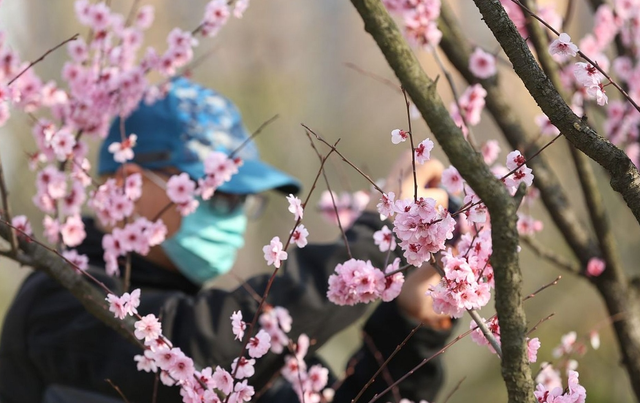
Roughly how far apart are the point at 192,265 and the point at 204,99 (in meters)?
0.52

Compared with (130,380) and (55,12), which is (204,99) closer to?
(130,380)

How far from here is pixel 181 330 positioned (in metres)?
1.79

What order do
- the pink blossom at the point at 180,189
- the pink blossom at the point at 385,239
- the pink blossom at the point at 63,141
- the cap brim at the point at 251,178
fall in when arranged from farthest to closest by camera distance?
1. the cap brim at the point at 251,178
2. the pink blossom at the point at 180,189
3. the pink blossom at the point at 63,141
4. the pink blossom at the point at 385,239

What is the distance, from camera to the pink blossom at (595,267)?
6.77 feet

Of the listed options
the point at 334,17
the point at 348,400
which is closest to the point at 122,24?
the point at 348,400

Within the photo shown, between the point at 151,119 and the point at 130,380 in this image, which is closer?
the point at 130,380

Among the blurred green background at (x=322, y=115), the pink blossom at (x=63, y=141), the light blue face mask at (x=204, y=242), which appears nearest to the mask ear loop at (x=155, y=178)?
the light blue face mask at (x=204, y=242)

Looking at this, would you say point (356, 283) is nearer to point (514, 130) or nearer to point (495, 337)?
point (495, 337)

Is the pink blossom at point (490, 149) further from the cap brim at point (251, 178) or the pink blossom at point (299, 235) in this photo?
the pink blossom at point (299, 235)

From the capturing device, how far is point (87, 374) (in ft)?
6.04

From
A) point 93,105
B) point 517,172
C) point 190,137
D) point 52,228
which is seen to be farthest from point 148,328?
point 190,137

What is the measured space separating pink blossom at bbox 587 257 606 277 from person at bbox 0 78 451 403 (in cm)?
46

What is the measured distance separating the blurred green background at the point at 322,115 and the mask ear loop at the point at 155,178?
7.83 metres

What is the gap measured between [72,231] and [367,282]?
1.05m
